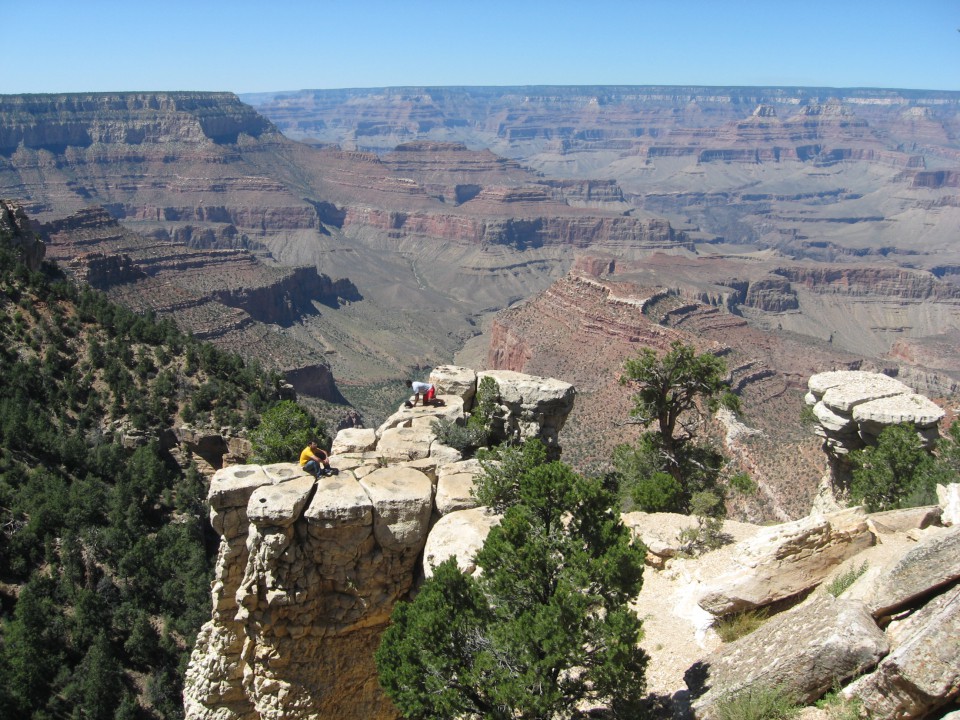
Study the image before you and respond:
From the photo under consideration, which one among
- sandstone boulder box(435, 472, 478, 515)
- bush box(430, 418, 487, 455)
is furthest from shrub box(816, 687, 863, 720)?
bush box(430, 418, 487, 455)

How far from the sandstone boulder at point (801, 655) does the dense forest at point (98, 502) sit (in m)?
23.4

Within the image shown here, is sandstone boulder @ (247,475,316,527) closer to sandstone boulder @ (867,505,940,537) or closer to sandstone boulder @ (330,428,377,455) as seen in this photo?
sandstone boulder @ (330,428,377,455)

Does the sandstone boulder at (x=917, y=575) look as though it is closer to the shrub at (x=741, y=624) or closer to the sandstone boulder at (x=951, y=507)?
the shrub at (x=741, y=624)

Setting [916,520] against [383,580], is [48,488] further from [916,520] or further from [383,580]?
[916,520]

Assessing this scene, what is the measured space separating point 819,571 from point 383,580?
9423 mm

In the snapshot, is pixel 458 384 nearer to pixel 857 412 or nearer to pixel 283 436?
pixel 283 436

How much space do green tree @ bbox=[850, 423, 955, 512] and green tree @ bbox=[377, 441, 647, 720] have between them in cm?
1634

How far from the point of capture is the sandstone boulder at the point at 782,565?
51.9ft

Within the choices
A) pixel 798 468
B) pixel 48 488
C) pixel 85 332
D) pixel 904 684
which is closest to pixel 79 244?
pixel 85 332

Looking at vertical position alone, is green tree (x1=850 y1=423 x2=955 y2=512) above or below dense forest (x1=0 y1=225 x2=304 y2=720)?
above

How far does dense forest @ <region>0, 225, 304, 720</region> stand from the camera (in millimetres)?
29422

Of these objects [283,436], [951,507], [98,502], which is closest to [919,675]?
[951,507]

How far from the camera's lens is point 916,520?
60.9 ft

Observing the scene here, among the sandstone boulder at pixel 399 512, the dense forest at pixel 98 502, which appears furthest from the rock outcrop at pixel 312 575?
the dense forest at pixel 98 502
